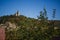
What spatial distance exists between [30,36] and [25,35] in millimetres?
356

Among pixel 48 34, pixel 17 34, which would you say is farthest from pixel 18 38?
pixel 48 34

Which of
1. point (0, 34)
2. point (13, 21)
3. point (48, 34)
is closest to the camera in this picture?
point (0, 34)

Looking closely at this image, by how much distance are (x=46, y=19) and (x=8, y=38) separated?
5.09 meters

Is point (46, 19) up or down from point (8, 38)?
up

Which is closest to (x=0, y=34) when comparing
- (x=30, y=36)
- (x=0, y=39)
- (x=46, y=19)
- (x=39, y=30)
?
(x=0, y=39)

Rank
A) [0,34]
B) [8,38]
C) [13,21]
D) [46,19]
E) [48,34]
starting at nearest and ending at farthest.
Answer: [0,34], [8,38], [48,34], [46,19], [13,21]

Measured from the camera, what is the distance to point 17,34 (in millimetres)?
11844

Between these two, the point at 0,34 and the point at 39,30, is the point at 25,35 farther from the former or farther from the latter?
the point at 0,34

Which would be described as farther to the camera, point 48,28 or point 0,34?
point 48,28

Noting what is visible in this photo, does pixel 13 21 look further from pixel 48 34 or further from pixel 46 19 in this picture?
pixel 48 34

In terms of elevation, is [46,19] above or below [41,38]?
above

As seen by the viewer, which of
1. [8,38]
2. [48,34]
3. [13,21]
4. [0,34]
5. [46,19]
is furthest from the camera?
[13,21]

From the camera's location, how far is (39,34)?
1182 cm

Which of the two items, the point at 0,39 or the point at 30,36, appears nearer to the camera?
the point at 0,39
